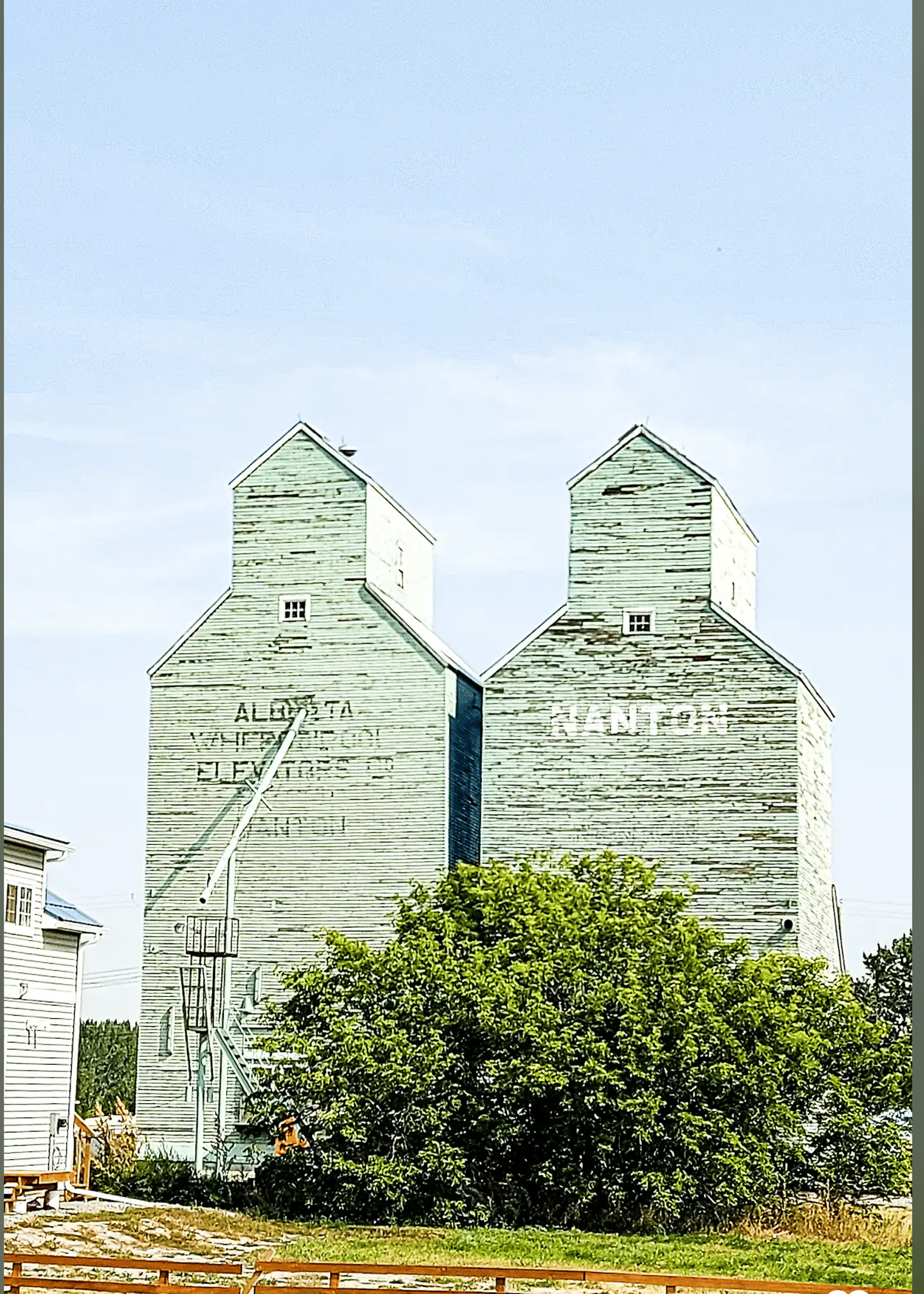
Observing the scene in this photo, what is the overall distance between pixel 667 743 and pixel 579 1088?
1.36 metres

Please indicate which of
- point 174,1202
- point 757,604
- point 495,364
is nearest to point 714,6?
point 495,364

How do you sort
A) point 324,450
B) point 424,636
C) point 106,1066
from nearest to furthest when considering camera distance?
1. point 424,636
2. point 324,450
3. point 106,1066

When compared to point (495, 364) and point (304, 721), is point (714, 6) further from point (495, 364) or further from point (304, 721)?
point (304, 721)

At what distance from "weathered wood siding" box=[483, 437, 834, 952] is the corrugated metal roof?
1477mm

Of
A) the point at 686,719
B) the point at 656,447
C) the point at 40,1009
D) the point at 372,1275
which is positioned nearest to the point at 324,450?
the point at 656,447

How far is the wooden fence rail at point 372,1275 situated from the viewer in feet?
15.3

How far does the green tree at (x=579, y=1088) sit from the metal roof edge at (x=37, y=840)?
44.2 inches

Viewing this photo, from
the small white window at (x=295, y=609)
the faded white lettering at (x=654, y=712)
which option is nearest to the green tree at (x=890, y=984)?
the faded white lettering at (x=654, y=712)

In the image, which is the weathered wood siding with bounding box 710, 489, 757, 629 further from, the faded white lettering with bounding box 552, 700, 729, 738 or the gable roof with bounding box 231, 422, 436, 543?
the gable roof with bounding box 231, 422, 436, 543

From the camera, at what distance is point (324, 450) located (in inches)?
277

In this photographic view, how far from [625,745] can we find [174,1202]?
2229 millimetres

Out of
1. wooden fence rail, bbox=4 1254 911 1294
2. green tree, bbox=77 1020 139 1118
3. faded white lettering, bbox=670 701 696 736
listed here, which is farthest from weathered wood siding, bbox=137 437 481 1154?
wooden fence rail, bbox=4 1254 911 1294

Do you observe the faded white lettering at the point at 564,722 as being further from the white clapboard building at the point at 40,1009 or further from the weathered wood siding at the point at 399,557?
the white clapboard building at the point at 40,1009

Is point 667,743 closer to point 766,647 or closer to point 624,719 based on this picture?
point 624,719
